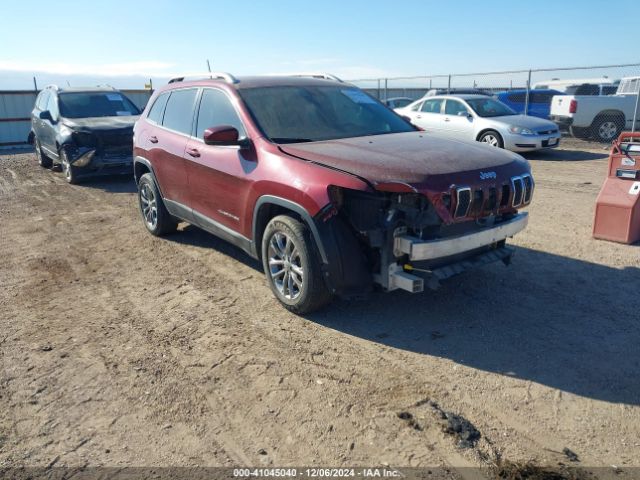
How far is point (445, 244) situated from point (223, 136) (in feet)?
6.77

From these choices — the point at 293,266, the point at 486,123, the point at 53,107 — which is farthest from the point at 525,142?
the point at 53,107

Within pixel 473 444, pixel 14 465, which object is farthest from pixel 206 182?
pixel 473 444

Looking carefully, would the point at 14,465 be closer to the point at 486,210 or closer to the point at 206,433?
the point at 206,433

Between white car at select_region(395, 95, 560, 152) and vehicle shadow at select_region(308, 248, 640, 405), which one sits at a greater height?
white car at select_region(395, 95, 560, 152)

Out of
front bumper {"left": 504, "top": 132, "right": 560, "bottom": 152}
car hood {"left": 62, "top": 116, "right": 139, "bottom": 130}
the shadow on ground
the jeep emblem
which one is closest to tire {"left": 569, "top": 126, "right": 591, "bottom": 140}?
front bumper {"left": 504, "top": 132, "right": 560, "bottom": 152}

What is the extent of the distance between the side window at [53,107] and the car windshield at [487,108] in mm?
9908

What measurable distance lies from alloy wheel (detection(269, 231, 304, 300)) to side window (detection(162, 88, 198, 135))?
197 centimetres

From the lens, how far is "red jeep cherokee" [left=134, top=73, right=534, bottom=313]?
12.8 feet

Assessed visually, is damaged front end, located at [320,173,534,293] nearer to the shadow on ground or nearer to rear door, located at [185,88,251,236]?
the shadow on ground

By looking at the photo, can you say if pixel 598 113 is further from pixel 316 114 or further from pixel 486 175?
pixel 486 175

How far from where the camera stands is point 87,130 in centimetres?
1070

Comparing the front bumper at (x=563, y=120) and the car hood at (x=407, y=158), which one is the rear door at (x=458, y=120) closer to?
the front bumper at (x=563, y=120)

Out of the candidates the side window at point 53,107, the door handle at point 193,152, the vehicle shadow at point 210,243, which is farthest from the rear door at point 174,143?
the side window at point 53,107

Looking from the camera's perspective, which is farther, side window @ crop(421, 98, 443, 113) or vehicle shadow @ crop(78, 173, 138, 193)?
side window @ crop(421, 98, 443, 113)
